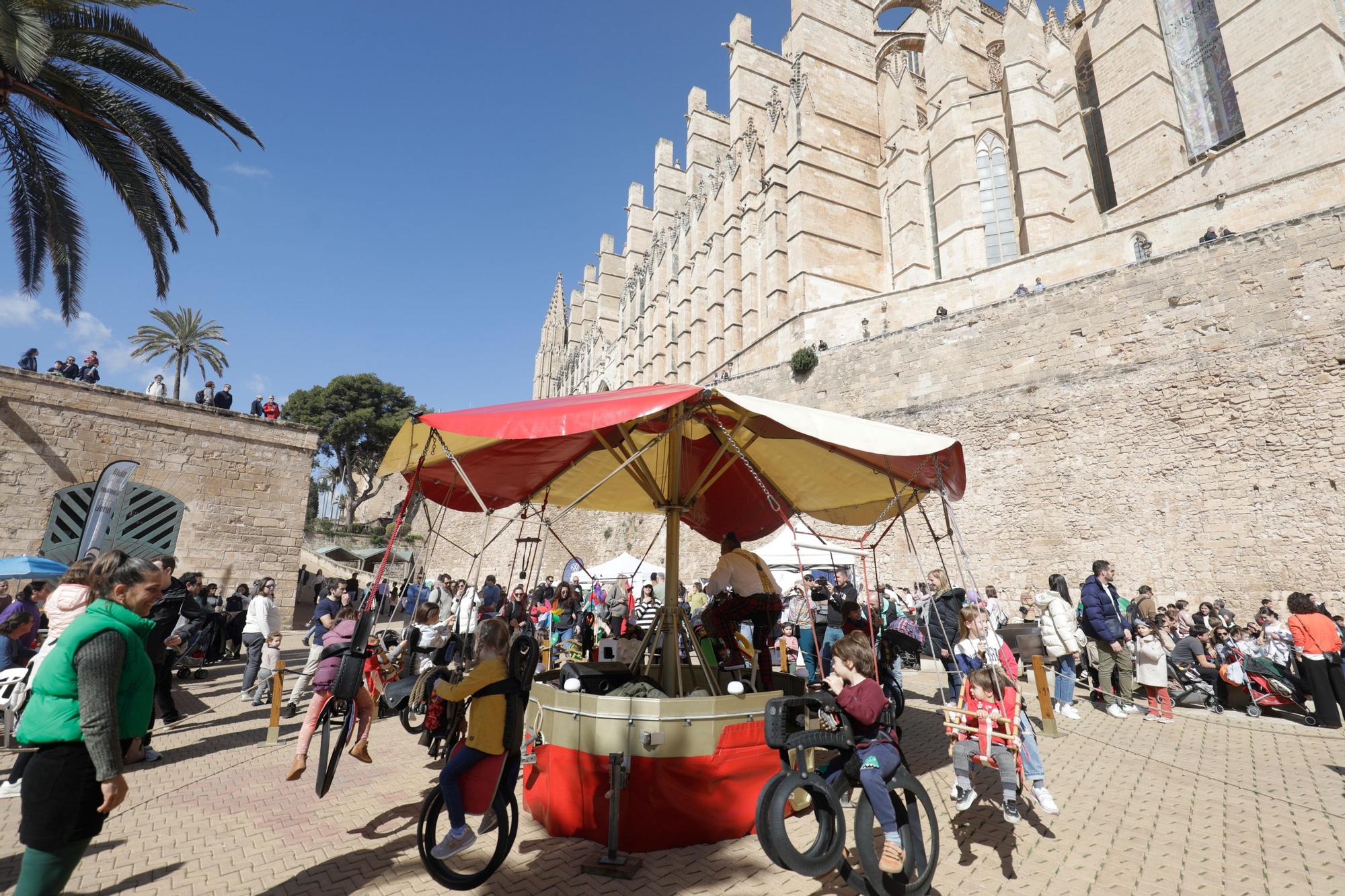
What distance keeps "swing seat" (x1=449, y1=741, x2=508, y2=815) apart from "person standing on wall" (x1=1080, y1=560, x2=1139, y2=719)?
7.07 meters

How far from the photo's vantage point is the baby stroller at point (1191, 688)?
27.2ft

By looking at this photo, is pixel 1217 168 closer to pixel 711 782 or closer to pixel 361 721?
pixel 711 782

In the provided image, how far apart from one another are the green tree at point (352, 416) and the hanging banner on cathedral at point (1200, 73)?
45.4 m

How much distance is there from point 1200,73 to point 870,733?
29.9 meters

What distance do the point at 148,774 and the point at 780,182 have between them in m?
32.8

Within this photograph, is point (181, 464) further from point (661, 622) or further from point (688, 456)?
point (661, 622)

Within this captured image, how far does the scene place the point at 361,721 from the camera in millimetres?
4715

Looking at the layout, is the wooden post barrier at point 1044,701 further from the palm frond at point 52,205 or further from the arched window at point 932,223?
the arched window at point 932,223

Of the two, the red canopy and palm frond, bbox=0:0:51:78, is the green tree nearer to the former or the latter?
palm frond, bbox=0:0:51:78

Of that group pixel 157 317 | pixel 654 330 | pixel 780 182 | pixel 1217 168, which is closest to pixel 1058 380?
pixel 1217 168

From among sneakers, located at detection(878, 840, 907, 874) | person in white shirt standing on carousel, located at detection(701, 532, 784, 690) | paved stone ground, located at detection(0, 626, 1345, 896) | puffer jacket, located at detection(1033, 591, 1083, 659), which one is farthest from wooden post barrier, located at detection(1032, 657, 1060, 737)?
sneakers, located at detection(878, 840, 907, 874)

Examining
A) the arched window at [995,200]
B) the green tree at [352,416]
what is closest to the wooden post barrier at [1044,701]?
the arched window at [995,200]

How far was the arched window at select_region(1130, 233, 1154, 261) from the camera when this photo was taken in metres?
→ 18.3

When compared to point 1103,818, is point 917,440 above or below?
above
